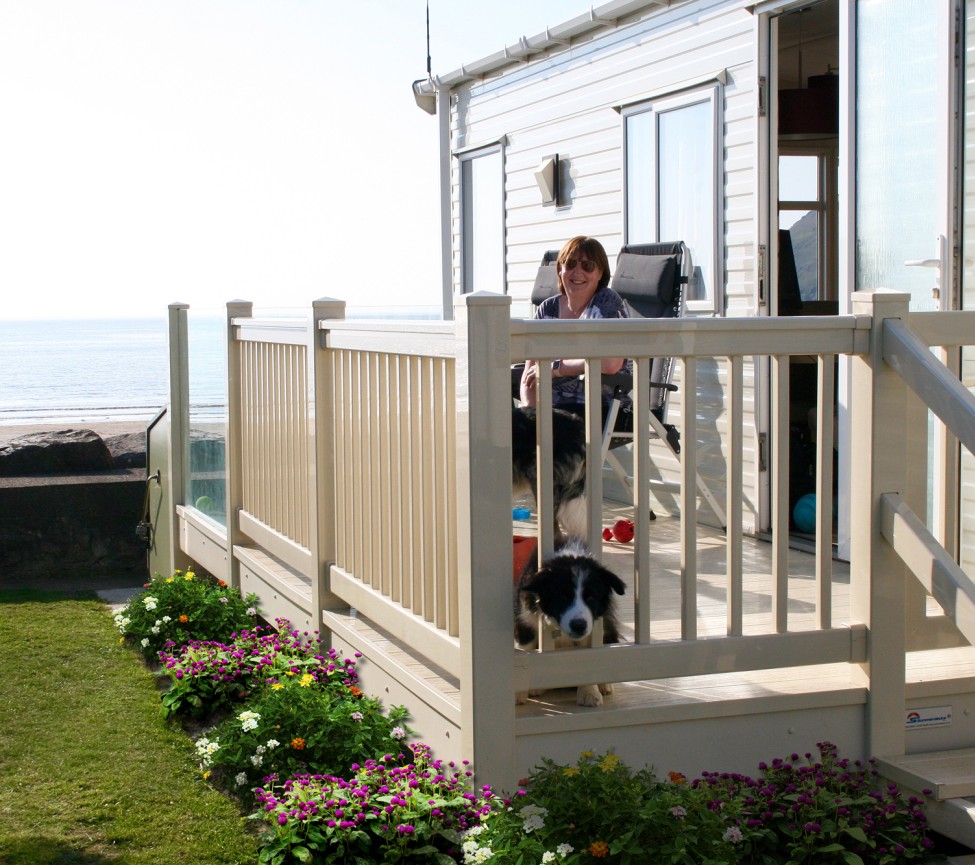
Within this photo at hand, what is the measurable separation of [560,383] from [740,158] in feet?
4.67

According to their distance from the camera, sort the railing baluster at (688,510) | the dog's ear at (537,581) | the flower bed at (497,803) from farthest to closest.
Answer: the railing baluster at (688,510) < the dog's ear at (537,581) < the flower bed at (497,803)

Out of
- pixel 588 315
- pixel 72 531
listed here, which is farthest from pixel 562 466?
pixel 72 531

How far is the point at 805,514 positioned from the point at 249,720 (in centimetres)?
270

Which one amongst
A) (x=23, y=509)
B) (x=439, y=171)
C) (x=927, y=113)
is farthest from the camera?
(x=439, y=171)

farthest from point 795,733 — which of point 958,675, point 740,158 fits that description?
point 740,158

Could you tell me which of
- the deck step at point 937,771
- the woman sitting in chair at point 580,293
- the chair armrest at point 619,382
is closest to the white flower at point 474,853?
the deck step at point 937,771

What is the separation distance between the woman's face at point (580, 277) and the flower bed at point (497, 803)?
5.42ft

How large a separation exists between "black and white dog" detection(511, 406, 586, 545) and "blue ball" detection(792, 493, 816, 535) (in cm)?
183

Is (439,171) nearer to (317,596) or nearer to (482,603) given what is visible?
(317,596)

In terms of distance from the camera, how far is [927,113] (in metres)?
4.12

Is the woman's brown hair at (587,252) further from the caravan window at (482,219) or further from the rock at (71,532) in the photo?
the rock at (71,532)

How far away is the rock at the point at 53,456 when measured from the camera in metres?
8.22

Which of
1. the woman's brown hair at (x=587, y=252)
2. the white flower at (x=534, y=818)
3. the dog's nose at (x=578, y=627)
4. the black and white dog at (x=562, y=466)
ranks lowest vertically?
the white flower at (x=534, y=818)

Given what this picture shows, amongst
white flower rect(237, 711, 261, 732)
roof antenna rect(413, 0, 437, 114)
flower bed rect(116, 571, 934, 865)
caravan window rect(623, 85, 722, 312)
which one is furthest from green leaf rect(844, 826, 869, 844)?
roof antenna rect(413, 0, 437, 114)
